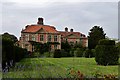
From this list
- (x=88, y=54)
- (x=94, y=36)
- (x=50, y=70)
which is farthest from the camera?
(x=94, y=36)

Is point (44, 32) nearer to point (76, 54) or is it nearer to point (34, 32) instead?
point (34, 32)

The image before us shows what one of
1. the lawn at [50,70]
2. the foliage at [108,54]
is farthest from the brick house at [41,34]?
the lawn at [50,70]

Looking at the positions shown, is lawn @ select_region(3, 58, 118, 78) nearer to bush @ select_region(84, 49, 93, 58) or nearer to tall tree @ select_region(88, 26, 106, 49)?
bush @ select_region(84, 49, 93, 58)

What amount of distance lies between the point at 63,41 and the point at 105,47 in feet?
113

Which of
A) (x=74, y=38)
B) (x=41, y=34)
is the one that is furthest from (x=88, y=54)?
(x=74, y=38)

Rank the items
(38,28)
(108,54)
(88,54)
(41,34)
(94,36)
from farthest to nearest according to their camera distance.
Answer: (94,36)
(41,34)
(38,28)
(88,54)
(108,54)

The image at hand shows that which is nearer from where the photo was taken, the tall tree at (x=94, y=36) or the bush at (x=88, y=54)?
the bush at (x=88, y=54)

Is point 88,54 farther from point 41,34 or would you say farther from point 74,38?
point 74,38

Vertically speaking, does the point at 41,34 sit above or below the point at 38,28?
below

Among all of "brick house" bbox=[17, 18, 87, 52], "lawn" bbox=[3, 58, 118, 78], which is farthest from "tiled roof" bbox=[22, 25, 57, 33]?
"lawn" bbox=[3, 58, 118, 78]

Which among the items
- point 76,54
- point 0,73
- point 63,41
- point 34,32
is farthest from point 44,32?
point 0,73

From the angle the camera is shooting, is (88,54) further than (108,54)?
Yes

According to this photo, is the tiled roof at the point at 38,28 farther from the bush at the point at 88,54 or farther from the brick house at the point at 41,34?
the bush at the point at 88,54

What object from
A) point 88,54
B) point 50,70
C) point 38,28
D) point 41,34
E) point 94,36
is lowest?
point 50,70
